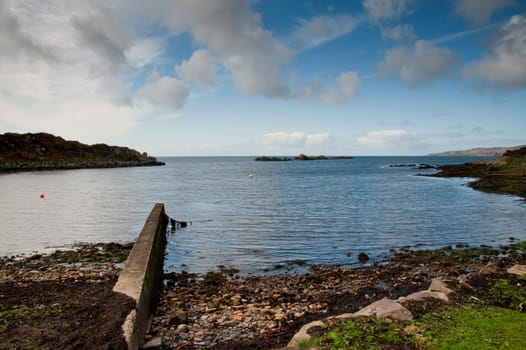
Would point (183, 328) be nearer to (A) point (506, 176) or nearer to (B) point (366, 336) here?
(B) point (366, 336)

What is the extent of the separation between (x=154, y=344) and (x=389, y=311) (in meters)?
5.47

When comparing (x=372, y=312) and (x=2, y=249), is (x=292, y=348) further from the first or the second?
(x=2, y=249)

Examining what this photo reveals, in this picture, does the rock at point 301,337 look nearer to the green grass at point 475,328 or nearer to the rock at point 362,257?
the green grass at point 475,328

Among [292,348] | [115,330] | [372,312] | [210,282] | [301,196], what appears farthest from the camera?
[301,196]

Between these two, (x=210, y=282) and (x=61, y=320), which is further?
(x=210, y=282)

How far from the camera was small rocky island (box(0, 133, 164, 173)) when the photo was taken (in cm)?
9950

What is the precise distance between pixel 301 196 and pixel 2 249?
31483 millimetres

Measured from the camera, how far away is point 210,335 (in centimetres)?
863

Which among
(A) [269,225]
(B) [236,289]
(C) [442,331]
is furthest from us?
(A) [269,225]

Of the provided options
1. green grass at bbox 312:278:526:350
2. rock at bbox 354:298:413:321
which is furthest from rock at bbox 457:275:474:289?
rock at bbox 354:298:413:321

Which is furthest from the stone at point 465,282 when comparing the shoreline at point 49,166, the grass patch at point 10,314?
the shoreline at point 49,166

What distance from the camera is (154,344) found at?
7.92 metres

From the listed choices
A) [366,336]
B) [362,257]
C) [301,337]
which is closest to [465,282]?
[366,336]

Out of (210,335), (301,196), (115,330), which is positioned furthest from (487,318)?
(301,196)
